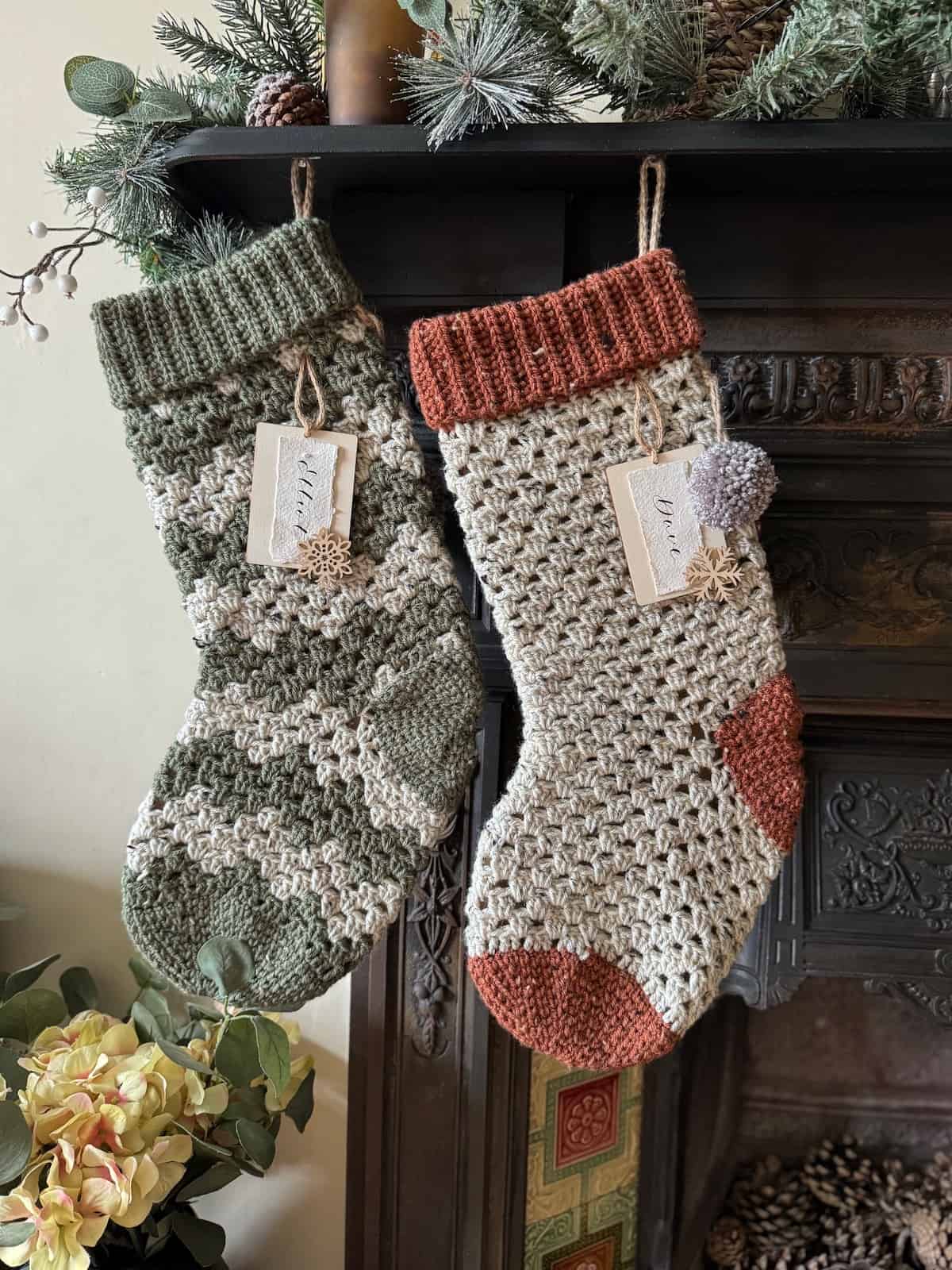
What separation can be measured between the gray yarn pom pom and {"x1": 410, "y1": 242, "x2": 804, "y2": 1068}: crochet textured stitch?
0.03 meters

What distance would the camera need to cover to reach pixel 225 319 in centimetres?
85

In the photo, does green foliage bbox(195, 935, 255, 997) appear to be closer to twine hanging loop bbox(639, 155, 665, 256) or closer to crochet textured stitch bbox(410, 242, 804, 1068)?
crochet textured stitch bbox(410, 242, 804, 1068)

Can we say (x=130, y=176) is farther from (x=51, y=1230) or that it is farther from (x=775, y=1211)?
(x=775, y=1211)

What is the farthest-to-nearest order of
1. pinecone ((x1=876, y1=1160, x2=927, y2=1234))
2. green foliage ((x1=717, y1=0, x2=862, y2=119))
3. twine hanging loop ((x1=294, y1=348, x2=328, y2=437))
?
pinecone ((x1=876, y1=1160, x2=927, y2=1234)) → twine hanging loop ((x1=294, y1=348, x2=328, y2=437)) → green foliage ((x1=717, y1=0, x2=862, y2=119))

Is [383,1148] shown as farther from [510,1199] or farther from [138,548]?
[138,548]

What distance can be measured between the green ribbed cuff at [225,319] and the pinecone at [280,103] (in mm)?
98

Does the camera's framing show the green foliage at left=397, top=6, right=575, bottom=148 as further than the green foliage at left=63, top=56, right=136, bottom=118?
No

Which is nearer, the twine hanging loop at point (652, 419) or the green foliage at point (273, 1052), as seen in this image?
the twine hanging loop at point (652, 419)

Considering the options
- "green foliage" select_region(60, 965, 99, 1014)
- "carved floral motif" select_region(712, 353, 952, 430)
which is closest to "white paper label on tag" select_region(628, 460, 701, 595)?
"carved floral motif" select_region(712, 353, 952, 430)

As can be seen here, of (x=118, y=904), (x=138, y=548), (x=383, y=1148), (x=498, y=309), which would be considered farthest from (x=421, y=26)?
(x=383, y=1148)

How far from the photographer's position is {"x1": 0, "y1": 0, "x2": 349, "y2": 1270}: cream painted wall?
1.21 metres

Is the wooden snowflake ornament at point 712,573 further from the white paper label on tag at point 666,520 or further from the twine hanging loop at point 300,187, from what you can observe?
the twine hanging loop at point 300,187

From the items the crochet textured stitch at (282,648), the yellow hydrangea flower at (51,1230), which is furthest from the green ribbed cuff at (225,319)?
the yellow hydrangea flower at (51,1230)

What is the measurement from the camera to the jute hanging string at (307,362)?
0.86 meters
